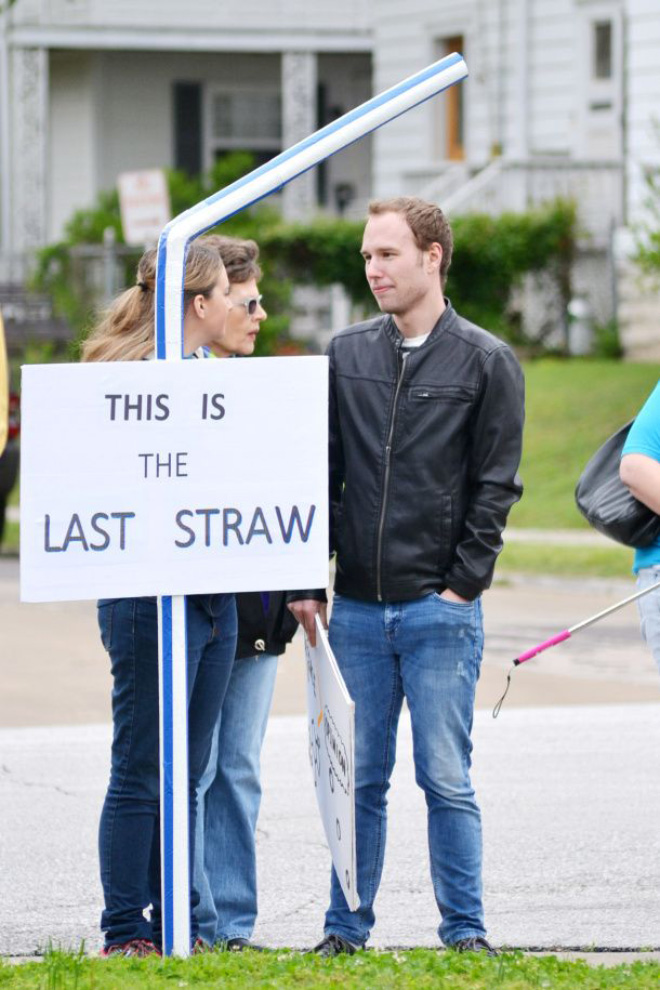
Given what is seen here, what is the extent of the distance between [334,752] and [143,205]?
1420cm

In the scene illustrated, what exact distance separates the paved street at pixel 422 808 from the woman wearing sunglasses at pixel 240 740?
391 mm

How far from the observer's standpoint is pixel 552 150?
87.0 feet

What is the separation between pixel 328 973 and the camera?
4.56 meters

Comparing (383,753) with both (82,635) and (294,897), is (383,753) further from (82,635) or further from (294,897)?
(82,635)

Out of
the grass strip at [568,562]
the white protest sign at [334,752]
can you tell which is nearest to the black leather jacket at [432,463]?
the white protest sign at [334,752]

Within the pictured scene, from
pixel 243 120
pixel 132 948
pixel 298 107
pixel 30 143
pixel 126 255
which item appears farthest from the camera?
pixel 243 120

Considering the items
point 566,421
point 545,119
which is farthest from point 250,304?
point 545,119

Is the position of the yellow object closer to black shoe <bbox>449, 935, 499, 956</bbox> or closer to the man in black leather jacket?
the man in black leather jacket

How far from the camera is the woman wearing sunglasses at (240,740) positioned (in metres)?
5.26

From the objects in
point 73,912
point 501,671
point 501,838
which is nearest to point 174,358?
point 73,912

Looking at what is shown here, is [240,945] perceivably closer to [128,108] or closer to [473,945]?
[473,945]

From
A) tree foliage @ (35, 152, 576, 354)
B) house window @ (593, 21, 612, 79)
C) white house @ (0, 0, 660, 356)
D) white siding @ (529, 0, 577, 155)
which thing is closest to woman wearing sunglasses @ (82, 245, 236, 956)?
white house @ (0, 0, 660, 356)

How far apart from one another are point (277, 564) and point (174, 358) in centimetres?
58

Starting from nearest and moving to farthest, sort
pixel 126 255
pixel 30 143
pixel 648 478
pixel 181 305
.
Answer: pixel 181 305, pixel 648 478, pixel 126 255, pixel 30 143
